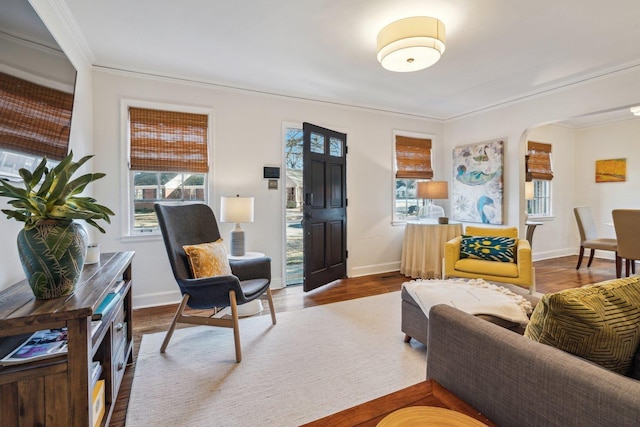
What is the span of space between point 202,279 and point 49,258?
104 cm

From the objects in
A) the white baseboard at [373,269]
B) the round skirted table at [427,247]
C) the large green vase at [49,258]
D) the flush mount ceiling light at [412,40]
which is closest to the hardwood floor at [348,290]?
the white baseboard at [373,269]

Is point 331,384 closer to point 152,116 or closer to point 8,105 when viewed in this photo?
point 8,105

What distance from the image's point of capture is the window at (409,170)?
4.82 metres

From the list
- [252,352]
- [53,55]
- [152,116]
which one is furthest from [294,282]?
[53,55]

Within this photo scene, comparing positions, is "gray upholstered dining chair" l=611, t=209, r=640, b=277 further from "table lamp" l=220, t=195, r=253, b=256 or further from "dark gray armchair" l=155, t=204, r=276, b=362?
"table lamp" l=220, t=195, r=253, b=256

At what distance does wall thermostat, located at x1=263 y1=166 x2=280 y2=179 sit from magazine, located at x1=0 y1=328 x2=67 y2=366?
8.74ft

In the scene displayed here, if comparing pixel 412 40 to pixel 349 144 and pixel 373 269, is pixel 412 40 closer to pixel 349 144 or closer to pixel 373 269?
pixel 349 144

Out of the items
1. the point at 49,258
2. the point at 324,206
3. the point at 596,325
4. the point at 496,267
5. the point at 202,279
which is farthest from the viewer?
Result: the point at 324,206

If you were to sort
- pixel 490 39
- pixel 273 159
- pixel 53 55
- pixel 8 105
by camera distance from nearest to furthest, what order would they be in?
pixel 8 105 < pixel 53 55 < pixel 490 39 < pixel 273 159

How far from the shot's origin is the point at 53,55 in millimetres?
1825

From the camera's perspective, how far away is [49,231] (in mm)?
1230

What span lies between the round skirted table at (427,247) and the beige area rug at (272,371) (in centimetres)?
163

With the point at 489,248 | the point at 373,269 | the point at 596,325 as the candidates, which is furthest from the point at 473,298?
the point at 373,269

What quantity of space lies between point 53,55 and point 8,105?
2.40 feet
